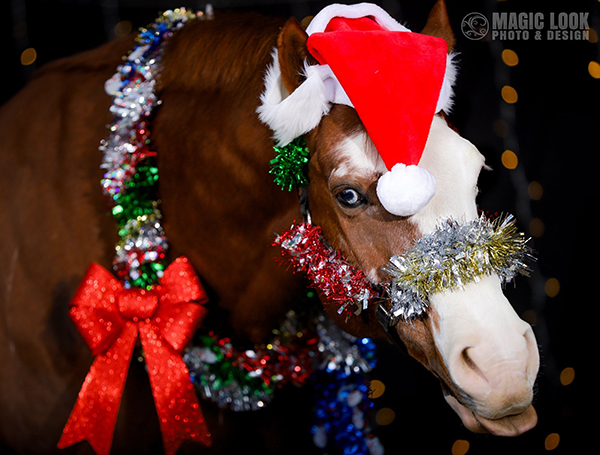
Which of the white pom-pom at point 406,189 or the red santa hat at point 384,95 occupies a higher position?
the red santa hat at point 384,95

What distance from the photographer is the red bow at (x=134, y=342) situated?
96 centimetres

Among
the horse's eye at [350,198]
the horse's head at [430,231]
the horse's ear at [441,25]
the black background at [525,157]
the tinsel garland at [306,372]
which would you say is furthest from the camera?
the black background at [525,157]

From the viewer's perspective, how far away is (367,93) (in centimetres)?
72

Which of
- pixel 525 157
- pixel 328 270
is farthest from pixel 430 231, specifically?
pixel 525 157

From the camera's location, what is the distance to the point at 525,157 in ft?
5.45

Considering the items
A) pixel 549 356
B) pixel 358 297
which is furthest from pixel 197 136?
pixel 549 356

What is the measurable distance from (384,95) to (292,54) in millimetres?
191

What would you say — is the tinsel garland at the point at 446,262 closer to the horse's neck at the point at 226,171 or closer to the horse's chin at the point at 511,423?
the horse's chin at the point at 511,423

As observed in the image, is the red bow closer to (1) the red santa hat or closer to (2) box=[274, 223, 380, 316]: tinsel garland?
(2) box=[274, 223, 380, 316]: tinsel garland

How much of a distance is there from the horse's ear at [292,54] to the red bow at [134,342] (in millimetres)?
418

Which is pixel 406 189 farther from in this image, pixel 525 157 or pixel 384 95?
pixel 525 157

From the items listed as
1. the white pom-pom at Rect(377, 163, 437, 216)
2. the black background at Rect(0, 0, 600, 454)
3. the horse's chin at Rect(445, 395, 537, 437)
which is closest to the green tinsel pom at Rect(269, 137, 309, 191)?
the white pom-pom at Rect(377, 163, 437, 216)

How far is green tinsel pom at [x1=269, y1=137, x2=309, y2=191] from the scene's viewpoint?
2.71 feet

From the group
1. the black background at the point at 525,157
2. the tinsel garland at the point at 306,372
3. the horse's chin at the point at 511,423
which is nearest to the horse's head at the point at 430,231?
the horse's chin at the point at 511,423
